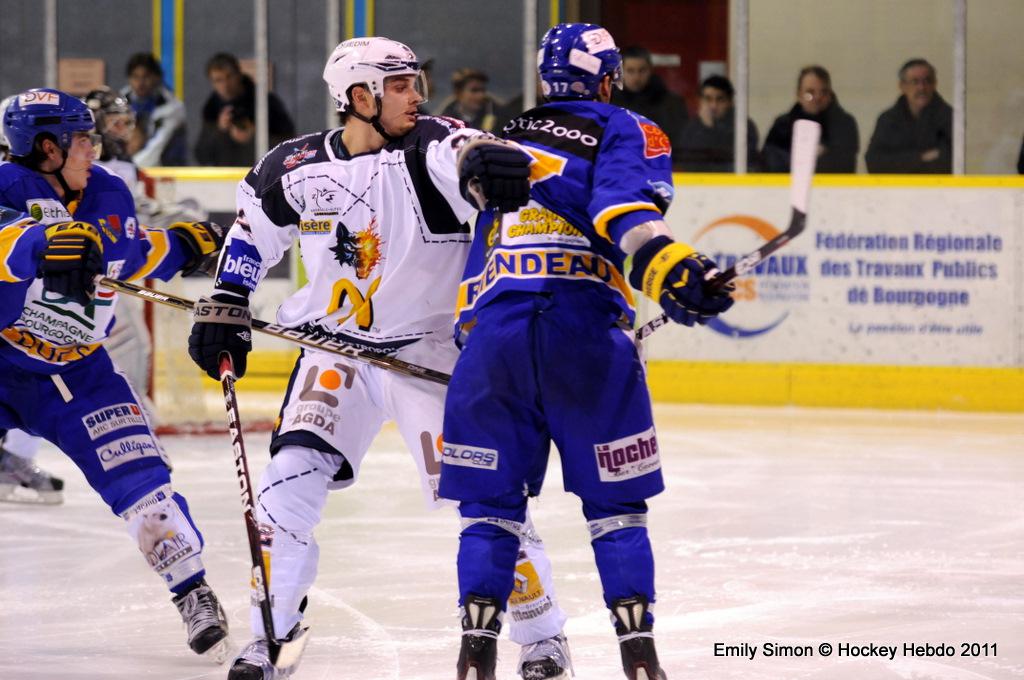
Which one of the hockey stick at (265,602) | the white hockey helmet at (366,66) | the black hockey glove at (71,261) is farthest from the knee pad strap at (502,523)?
the black hockey glove at (71,261)

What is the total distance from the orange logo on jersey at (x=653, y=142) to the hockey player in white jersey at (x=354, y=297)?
0.43 m

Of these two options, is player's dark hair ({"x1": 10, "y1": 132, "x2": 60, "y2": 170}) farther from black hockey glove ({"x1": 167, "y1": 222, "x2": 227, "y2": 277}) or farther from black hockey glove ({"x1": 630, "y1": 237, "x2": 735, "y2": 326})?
black hockey glove ({"x1": 630, "y1": 237, "x2": 735, "y2": 326})

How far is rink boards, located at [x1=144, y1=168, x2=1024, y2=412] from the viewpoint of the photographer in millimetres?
7797

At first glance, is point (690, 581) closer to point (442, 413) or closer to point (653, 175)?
point (442, 413)

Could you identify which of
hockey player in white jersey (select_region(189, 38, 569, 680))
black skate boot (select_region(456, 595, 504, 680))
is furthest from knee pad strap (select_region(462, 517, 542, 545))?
hockey player in white jersey (select_region(189, 38, 569, 680))

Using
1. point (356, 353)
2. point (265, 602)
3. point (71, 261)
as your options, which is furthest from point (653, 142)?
point (71, 261)

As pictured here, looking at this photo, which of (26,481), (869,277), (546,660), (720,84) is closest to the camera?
(546,660)

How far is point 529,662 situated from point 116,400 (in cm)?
116

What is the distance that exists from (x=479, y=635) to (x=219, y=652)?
0.89m

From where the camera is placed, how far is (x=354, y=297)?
3418 millimetres

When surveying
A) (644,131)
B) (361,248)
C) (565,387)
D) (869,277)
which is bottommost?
(869,277)

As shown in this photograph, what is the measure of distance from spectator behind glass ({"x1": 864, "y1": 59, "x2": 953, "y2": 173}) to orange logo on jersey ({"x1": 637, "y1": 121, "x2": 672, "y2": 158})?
5.34 meters

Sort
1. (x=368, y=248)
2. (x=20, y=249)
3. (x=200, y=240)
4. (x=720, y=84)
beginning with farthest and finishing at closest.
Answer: (x=720, y=84) → (x=200, y=240) → (x=20, y=249) → (x=368, y=248)

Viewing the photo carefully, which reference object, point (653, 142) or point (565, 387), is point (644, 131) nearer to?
point (653, 142)
